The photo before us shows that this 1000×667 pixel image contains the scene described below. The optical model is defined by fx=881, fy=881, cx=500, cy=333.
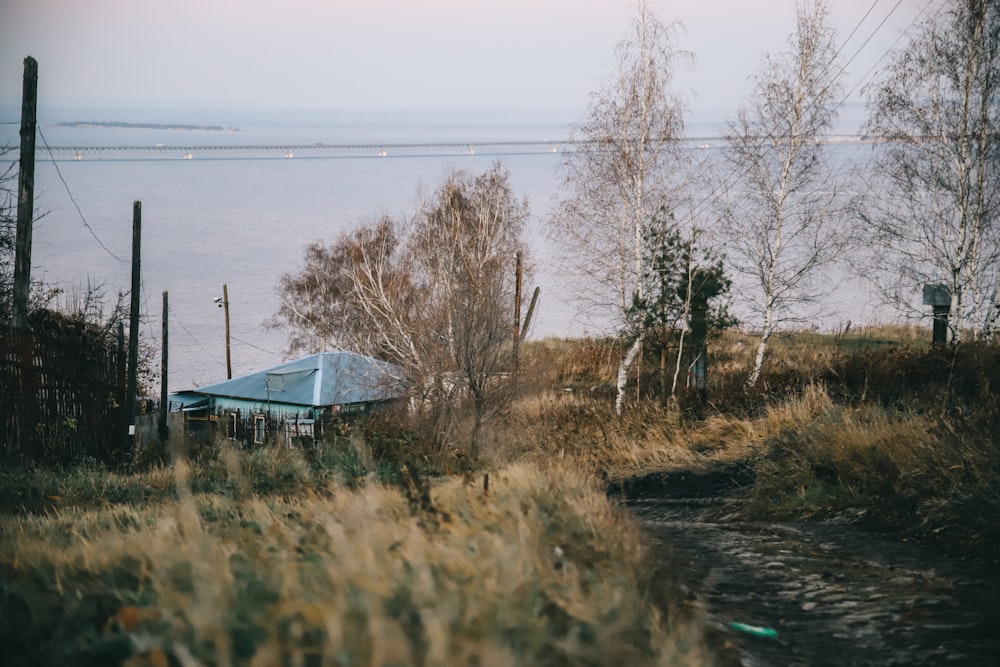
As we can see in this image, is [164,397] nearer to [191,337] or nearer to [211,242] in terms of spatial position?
[191,337]

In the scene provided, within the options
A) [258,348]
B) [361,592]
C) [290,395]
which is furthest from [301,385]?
[361,592]

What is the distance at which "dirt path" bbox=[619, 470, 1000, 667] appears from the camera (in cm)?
488

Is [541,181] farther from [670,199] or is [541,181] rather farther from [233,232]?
[670,199]

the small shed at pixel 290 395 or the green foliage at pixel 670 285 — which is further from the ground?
the green foliage at pixel 670 285

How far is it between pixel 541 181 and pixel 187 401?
125 meters

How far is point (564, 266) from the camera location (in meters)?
24.9

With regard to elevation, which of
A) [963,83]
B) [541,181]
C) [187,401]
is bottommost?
[187,401]

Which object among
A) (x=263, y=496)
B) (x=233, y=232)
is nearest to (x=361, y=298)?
(x=263, y=496)

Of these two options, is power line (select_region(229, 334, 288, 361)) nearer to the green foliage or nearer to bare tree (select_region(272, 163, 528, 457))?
bare tree (select_region(272, 163, 528, 457))

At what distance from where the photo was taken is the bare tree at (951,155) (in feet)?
62.1

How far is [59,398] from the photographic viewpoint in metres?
12.8

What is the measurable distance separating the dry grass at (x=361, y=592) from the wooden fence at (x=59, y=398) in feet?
23.8

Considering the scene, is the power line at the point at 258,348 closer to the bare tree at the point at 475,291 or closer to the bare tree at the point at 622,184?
the bare tree at the point at 475,291

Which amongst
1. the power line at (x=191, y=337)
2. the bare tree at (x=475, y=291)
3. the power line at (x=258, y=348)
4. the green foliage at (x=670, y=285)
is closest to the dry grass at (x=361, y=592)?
the bare tree at (x=475, y=291)
